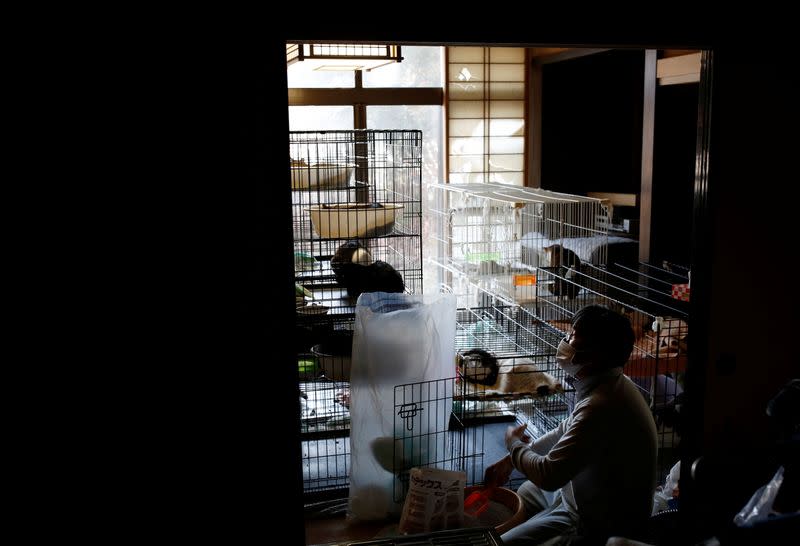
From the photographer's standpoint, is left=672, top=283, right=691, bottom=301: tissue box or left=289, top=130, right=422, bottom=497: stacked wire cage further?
left=672, top=283, right=691, bottom=301: tissue box

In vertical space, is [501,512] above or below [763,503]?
below

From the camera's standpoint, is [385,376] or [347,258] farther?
[347,258]

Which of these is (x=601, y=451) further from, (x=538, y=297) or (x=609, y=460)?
(x=538, y=297)

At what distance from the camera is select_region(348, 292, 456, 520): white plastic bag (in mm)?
2320

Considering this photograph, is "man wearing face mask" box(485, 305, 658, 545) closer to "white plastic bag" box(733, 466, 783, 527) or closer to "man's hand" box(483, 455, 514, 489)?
"man's hand" box(483, 455, 514, 489)

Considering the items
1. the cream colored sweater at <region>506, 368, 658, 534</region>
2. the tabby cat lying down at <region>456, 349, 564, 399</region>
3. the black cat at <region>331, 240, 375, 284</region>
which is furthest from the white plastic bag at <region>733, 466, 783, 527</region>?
the black cat at <region>331, 240, 375, 284</region>

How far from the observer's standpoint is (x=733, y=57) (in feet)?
5.72

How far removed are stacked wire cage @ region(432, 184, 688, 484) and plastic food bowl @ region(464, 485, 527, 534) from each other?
416 millimetres

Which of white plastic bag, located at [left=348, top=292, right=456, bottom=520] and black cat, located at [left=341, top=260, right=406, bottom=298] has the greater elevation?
black cat, located at [left=341, top=260, right=406, bottom=298]

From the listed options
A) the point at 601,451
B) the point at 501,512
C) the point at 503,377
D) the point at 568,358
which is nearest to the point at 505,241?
the point at 503,377

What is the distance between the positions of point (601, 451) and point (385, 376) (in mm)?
763

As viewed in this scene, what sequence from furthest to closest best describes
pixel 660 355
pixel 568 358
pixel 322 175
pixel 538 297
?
pixel 538 297 → pixel 322 175 → pixel 660 355 → pixel 568 358

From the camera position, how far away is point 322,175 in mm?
3246

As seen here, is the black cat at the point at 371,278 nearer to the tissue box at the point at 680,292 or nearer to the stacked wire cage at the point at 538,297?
the stacked wire cage at the point at 538,297
